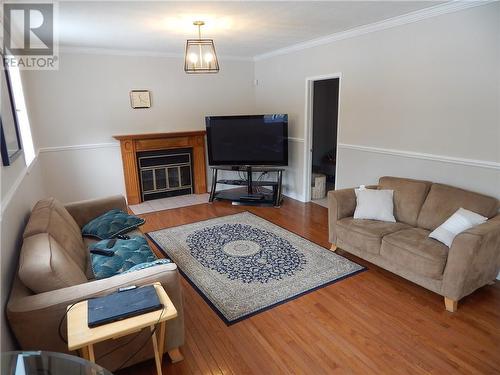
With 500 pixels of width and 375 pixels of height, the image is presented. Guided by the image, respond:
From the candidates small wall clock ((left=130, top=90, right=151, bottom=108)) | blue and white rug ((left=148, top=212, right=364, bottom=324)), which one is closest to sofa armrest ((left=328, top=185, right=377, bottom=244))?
blue and white rug ((left=148, top=212, right=364, bottom=324))

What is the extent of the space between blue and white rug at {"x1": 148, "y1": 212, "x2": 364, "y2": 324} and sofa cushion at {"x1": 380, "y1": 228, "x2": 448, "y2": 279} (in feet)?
1.50

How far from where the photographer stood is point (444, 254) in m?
2.44

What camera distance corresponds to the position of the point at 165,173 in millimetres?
5562

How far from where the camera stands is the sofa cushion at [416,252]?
2.45 meters

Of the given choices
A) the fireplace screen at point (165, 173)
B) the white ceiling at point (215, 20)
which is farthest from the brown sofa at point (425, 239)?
the fireplace screen at point (165, 173)

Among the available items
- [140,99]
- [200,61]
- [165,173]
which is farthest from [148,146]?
[200,61]

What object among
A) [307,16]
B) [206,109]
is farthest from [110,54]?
[307,16]

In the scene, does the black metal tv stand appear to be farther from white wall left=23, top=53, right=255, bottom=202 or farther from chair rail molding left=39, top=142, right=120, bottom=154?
chair rail molding left=39, top=142, right=120, bottom=154

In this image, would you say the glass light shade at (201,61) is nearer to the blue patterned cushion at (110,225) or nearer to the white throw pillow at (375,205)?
the blue patterned cushion at (110,225)

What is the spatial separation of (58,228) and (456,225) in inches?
124

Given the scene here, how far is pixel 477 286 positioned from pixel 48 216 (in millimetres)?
3413

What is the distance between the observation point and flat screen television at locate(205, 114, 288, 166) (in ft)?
16.5

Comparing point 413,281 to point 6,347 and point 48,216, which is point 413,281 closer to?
point 6,347

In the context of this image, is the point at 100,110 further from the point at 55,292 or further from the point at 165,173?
the point at 55,292
